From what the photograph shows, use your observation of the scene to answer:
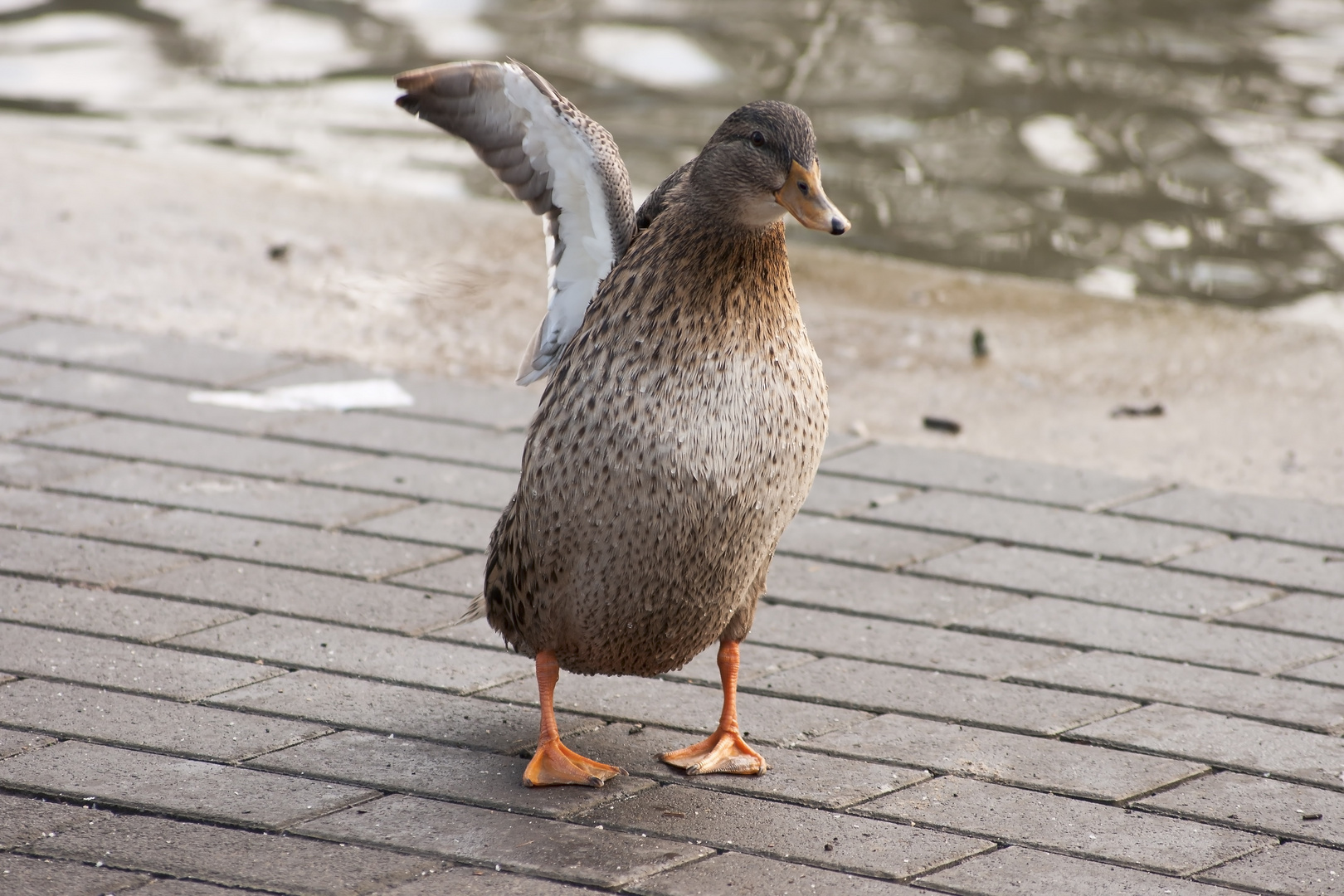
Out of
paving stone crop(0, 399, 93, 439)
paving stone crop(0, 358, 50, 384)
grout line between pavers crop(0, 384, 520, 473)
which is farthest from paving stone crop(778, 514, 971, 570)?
paving stone crop(0, 358, 50, 384)

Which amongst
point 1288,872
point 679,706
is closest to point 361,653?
point 679,706

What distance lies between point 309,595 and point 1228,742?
2118 mm

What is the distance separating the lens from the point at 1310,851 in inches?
121

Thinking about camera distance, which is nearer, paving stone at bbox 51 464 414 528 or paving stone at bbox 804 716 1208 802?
paving stone at bbox 804 716 1208 802

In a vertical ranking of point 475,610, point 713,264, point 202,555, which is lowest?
point 202,555

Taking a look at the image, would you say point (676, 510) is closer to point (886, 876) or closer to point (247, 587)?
point (886, 876)

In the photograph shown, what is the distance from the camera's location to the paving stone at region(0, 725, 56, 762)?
319cm

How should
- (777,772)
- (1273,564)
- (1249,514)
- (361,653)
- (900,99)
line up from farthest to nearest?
(900,99)
(1249,514)
(1273,564)
(361,653)
(777,772)

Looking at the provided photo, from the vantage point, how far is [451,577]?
13.6 ft

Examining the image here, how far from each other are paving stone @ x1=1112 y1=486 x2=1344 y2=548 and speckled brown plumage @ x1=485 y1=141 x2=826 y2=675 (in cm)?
180

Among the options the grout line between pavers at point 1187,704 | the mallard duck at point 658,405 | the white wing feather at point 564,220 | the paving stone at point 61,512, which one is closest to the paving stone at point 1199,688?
the grout line between pavers at point 1187,704

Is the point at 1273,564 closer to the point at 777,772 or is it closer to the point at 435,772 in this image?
the point at 777,772

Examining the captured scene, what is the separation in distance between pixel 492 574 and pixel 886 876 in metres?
1.01

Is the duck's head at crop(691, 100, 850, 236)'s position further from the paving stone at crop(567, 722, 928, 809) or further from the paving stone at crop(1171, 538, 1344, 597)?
the paving stone at crop(1171, 538, 1344, 597)
